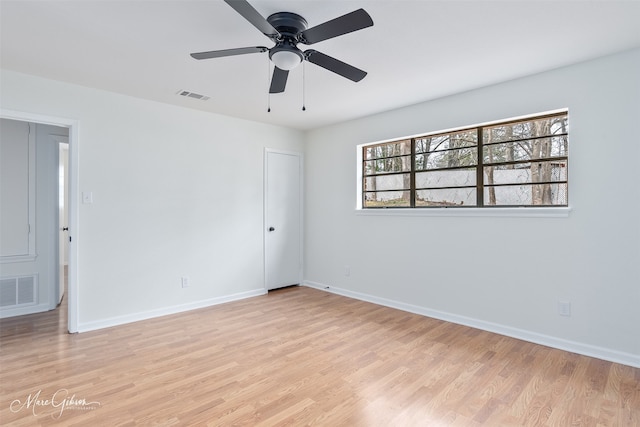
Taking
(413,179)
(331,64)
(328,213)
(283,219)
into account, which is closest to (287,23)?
(331,64)

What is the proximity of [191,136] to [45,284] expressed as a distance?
102 inches

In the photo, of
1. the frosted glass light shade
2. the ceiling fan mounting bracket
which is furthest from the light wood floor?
the ceiling fan mounting bracket

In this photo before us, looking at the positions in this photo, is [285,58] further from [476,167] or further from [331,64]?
[476,167]

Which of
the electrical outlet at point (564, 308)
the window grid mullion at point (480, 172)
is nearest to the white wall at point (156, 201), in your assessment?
the window grid mullion at point (480, 172)

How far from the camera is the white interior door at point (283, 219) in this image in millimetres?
4941

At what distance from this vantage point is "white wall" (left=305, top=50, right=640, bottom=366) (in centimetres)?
265

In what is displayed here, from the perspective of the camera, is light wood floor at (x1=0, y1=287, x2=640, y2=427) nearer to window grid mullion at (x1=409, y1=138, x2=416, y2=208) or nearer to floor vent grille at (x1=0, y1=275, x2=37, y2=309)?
floor vent grille at (x1=0, y1=275, x2=37, y2=309)

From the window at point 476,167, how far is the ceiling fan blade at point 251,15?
100 inches

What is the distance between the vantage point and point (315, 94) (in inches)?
141

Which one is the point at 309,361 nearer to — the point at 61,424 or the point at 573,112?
the point at 61,424

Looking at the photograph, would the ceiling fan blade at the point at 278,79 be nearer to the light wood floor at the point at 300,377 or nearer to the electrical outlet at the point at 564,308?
the light wood floor at the point at 300,377

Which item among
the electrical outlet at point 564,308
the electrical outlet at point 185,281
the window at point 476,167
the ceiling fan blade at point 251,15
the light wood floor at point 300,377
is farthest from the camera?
the electrical outlet at point 185,281

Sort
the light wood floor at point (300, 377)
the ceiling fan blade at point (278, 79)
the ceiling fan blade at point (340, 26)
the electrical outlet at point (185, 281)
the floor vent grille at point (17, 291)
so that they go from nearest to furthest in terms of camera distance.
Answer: the ceiling fan blade at point (340, 26), the light wood floor at point (300, 377), the ceiling fan blade at point (278, 79), the floor vent grille at point (17, 291), the electrical outlet at point (185, 281)

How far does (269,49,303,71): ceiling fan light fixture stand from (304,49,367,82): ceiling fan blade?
3.9 inches
